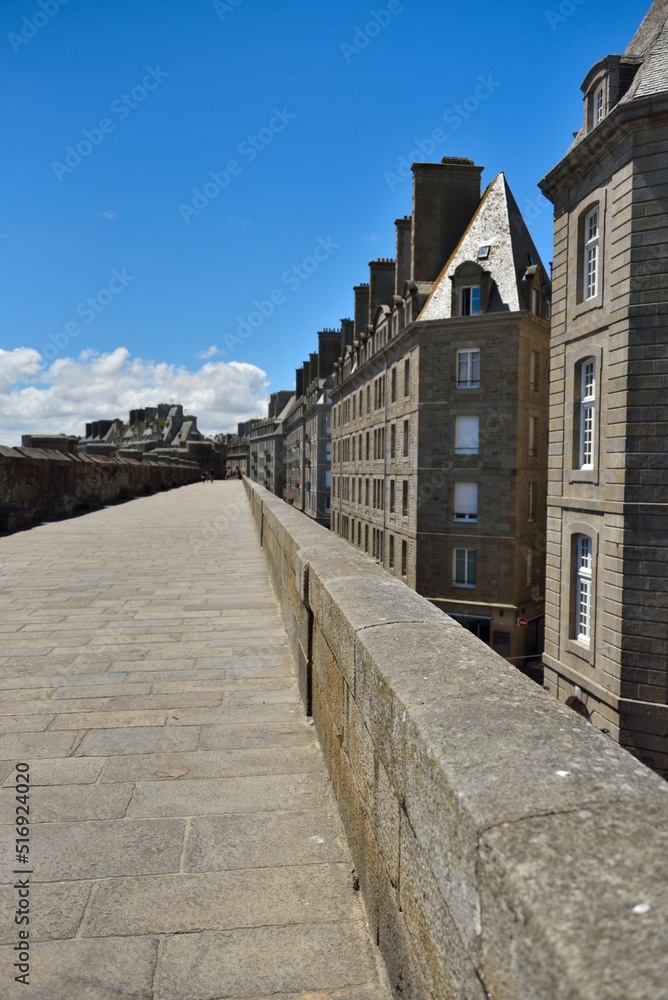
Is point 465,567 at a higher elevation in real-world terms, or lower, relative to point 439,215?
lower

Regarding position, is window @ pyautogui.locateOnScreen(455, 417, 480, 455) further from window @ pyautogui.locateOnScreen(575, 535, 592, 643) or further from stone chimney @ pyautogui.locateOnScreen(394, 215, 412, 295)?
window @ pyautogui.locateOnScreen(575, 535, 592, 643)

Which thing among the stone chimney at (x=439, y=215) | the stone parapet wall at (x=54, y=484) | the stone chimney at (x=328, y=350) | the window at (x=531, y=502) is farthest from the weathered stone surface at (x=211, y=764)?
the stone chimney at (x=328, y=350)

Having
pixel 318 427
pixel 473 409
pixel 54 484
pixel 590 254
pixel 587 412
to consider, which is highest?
pixel 590 254

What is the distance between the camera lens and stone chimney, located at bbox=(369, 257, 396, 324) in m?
36.2

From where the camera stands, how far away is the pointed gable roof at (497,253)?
25.3 m

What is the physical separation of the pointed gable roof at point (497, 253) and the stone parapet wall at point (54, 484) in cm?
1361

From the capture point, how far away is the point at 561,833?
4.07 ft

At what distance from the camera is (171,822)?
296 centimetres

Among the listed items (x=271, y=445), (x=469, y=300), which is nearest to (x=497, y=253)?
(x=469, y=300)

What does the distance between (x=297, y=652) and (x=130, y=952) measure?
9.41ft

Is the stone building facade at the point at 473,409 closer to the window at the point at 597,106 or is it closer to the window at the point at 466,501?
the window at the point at 466,501

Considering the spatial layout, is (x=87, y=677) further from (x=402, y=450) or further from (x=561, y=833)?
(x=402, y=450)

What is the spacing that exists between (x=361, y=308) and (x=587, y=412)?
88.6ft

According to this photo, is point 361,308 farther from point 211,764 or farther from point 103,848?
point 103,848
